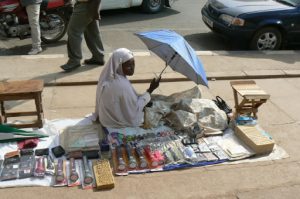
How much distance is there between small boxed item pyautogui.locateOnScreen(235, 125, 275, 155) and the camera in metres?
4.95

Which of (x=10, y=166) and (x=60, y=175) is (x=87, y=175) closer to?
(x=60, y=175)

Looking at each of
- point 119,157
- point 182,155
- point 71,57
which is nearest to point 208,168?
point 182,155

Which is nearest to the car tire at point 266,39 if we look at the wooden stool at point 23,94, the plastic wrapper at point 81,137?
the plastic wrapper at point 81,137

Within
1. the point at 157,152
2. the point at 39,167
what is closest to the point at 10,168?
the point at 39,167

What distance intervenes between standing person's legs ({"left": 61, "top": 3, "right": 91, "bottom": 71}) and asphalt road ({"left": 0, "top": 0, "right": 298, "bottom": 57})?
37.8 inches

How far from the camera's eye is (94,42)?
714 centimetres

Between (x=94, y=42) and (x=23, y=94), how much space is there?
2482 mm

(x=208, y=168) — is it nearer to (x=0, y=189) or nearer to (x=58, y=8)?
(x=0, y=189)

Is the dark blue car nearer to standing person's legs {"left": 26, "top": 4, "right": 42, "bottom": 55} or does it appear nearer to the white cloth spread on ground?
standing person's legs {"left": 26, "top": 4, "right": 42, "bottom": 55}

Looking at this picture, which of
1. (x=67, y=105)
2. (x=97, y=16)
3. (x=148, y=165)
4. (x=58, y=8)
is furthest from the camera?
(x=58, y=8)

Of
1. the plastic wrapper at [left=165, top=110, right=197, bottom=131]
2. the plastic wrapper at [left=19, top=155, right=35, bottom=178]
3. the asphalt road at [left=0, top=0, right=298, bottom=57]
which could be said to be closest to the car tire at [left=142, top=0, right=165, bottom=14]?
the asphalt road at [left=0, top=0, right=298, bottom=57]

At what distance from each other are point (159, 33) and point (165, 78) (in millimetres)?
1758

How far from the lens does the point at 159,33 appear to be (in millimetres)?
5309

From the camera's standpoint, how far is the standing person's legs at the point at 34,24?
25.2ft
